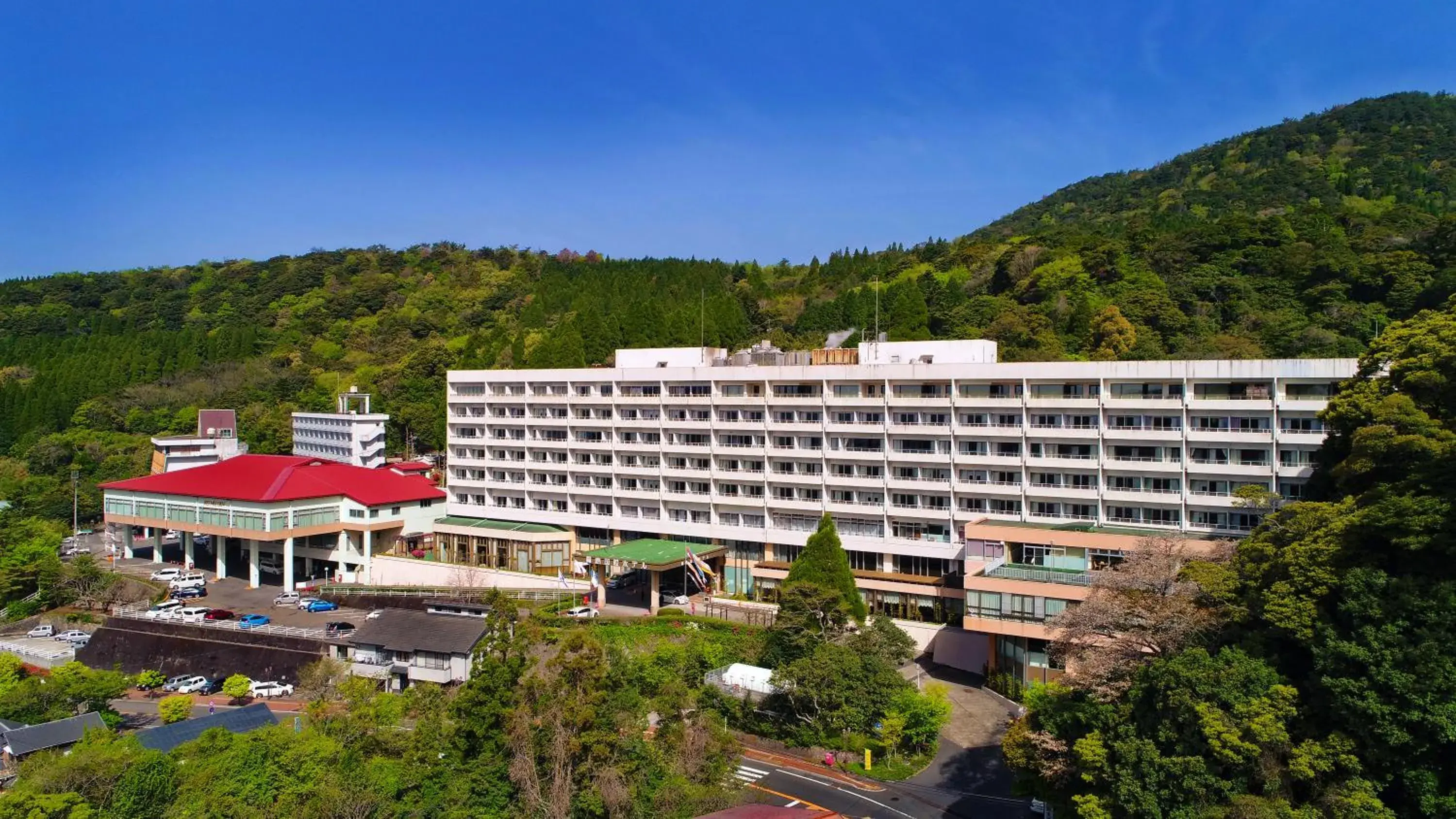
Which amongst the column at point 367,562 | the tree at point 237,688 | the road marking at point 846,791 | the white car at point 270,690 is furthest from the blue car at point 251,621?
the road marking at point 846,791

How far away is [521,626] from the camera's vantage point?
31766mm

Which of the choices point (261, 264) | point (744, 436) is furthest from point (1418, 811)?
point (261, 264)

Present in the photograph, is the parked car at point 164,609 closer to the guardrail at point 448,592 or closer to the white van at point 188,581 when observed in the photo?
the white van at point 188,581

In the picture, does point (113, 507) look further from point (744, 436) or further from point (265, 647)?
point (744, 436)

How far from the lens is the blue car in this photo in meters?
52.7

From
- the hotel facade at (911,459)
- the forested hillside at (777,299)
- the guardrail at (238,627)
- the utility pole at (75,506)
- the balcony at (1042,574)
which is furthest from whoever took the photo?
the utility pole at (75,506)

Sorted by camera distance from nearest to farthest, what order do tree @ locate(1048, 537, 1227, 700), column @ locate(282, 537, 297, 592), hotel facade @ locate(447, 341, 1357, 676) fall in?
tree @ locate(1048, 537, 1227, 700) < hotel facade @ locate(447, 341, 1357, 676) < column @ locate(282, 537, 297, 592)

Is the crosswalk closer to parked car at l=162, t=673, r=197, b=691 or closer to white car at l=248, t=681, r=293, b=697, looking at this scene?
white car at l=248, t=681, r=293, b=697

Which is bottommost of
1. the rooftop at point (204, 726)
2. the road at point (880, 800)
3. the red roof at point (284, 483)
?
the road at point (880, 800)

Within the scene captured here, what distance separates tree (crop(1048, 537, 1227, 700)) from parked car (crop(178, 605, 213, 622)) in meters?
48.0

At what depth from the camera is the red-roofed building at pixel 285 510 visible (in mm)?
62875

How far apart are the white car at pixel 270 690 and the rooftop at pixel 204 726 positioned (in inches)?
278

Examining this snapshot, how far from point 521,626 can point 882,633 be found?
53.5 ft

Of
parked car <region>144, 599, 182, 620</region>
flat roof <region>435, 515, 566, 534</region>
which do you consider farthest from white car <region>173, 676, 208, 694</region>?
flat roof <region>435, 515, 566, 534</region>
